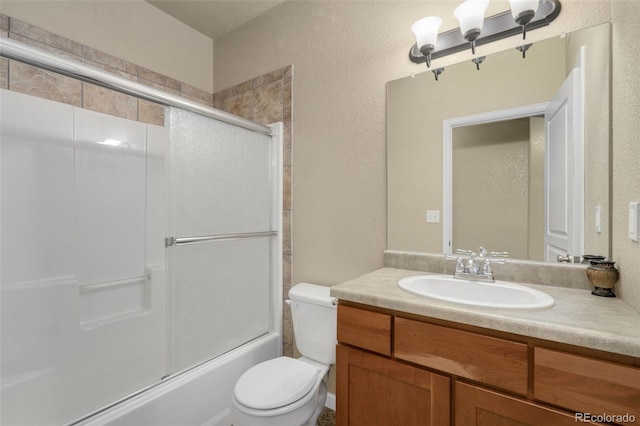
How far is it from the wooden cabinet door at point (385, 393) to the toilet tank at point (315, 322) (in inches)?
16.2

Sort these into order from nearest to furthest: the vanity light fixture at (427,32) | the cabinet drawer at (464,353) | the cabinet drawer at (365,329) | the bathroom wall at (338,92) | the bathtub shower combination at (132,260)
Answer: the cabinet drawer at (464,353) < the cabinet drawer at (365,329) < the vanity light fixture at (427,32) < the bathtub shower combination at (132,260) < the bathroom wall at (338,92)

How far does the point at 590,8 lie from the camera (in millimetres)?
1196

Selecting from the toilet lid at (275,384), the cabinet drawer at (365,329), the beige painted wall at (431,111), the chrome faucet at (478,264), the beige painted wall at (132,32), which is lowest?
the toilet lid at (275,384)

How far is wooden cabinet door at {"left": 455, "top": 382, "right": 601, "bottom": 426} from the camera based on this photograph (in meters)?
0.81

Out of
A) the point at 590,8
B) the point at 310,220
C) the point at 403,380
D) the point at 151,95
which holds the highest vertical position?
the point at 590,8

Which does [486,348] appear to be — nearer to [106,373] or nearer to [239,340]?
[239,340]

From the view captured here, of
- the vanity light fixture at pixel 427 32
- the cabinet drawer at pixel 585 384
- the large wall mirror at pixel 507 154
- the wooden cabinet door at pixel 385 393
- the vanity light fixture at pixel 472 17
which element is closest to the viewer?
the cabinet drawer at pixel 585 384

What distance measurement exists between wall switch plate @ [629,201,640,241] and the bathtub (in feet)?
6.12

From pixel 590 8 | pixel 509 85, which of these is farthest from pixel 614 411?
pixel 590 8

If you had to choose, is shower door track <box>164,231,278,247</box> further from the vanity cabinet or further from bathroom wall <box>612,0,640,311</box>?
bathroom wall <box>612,0,640,311</box>

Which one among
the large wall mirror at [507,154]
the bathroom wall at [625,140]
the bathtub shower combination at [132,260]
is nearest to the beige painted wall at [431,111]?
the large wall mirror at [507,154]

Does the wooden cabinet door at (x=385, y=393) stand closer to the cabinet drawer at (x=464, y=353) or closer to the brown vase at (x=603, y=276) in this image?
the cabinet drawer at (x=464, y=353)

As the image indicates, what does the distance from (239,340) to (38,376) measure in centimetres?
102

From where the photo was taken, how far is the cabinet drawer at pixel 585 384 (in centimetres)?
73
